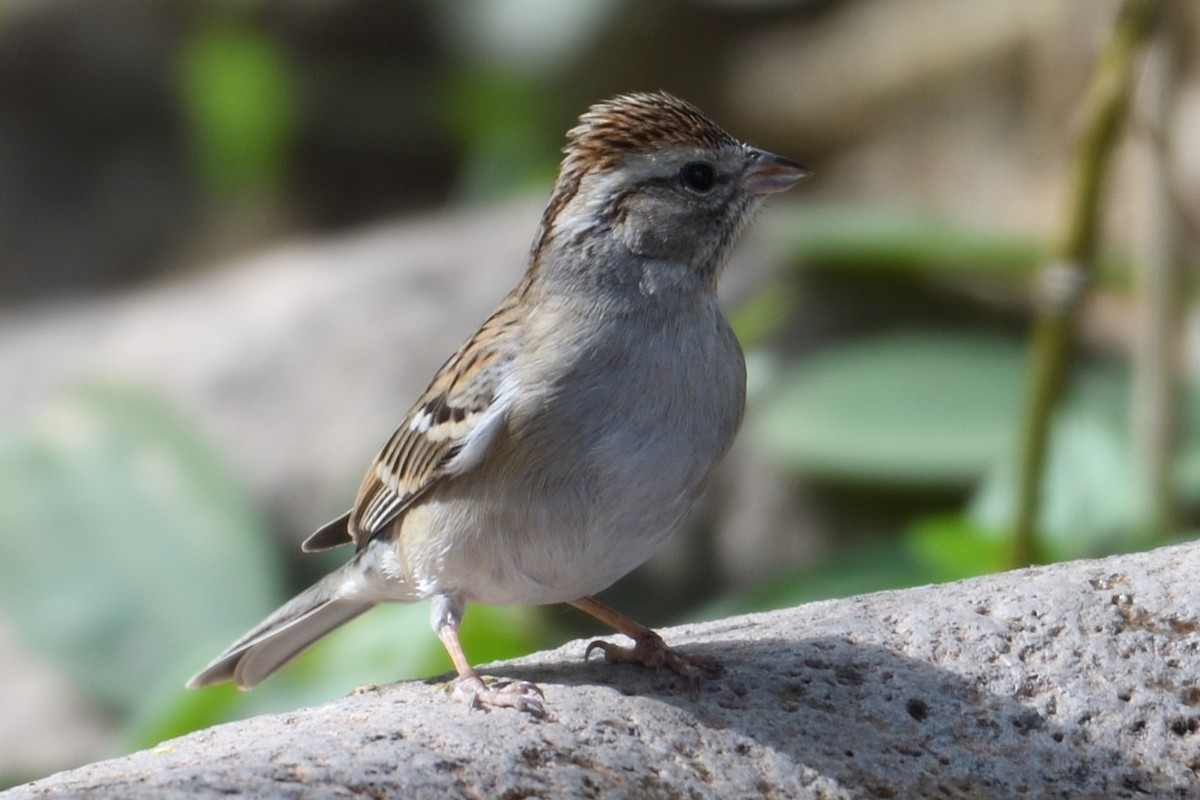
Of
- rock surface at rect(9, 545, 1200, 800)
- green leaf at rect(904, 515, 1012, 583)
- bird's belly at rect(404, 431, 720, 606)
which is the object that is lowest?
green leaf at rect(904, 515, 1012, 583)

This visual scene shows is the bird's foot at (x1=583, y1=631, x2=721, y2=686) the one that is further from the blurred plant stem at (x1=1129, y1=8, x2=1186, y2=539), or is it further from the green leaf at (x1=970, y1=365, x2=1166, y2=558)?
the blurred plant stem at (x1=1129, y1=8, x2=1186, y2=539)

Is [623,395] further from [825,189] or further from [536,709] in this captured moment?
[825,189]

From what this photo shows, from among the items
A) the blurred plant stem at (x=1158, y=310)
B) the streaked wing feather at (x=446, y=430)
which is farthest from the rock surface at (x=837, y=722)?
the blurred plant stem at (x=1158, y=310)

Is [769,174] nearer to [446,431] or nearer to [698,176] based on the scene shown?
[698,176]

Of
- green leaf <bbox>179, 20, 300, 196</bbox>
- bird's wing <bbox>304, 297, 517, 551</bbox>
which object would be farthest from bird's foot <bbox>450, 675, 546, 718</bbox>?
green leaf <bbox>179, 20, 300, 196</bbox>

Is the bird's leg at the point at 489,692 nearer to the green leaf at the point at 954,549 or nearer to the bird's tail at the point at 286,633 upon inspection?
the bird's tail at the point at 286,633

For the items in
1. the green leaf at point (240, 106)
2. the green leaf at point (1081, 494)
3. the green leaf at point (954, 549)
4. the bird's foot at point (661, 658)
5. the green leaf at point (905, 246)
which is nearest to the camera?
the bird's foot at point (661, 658)
